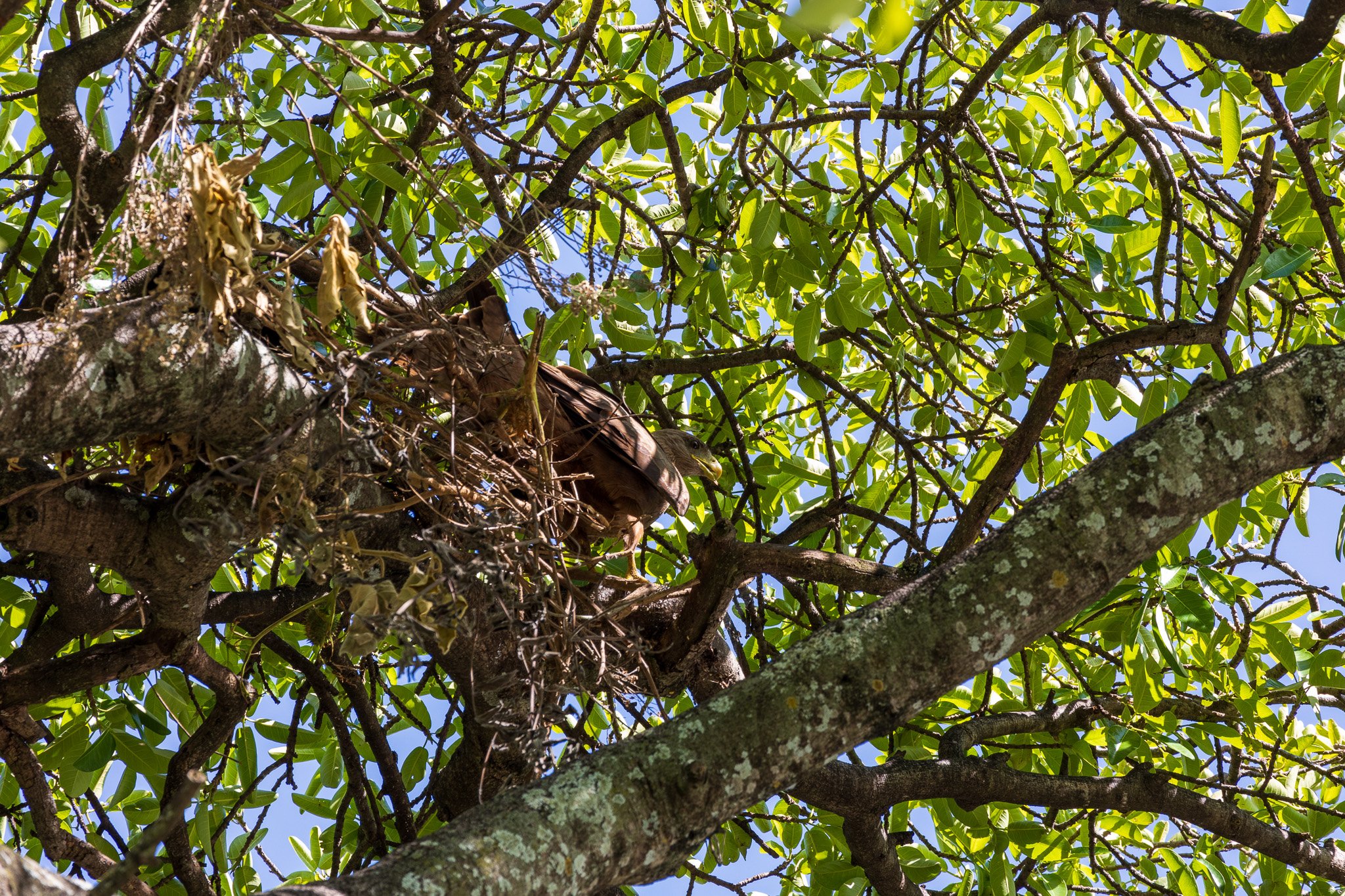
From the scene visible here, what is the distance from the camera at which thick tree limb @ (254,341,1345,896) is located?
1.54 meters

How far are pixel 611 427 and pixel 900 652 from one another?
1065 mm

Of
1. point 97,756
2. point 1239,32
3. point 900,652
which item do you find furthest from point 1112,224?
point 97,756

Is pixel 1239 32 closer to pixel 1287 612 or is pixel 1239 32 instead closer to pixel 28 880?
pixel 1287 612

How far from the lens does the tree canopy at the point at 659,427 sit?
5.46 ft

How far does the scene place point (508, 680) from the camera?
2.01 meters

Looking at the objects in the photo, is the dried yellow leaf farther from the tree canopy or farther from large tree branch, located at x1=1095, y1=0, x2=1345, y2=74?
large tree branch, located at x1=1095, y1=0, x2=1345, y2=74

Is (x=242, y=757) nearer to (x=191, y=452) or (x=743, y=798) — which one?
(x=191, y=452)

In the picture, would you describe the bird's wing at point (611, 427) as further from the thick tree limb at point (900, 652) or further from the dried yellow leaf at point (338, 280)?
the dried yellow leaf at point (338, 280)

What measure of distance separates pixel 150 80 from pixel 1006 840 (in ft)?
9.93

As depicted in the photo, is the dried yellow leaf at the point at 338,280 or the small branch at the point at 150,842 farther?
the dried yellow leaf at the point at 338,280

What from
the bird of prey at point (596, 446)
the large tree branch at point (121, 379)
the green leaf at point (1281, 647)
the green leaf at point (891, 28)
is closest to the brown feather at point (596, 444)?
the bird of prey at point (596, 446)

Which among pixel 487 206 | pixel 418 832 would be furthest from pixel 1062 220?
pixel 418 832

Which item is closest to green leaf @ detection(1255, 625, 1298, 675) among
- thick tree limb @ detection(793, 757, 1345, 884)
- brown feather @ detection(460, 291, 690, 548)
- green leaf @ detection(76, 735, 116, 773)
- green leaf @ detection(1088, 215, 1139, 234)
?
thick tree limb @ detection(793, 757, 1345, 884)

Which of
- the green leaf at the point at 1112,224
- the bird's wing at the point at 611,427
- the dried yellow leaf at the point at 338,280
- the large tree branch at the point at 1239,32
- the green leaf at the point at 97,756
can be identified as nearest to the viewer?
the dried yellow leaf at the point at 338,280
